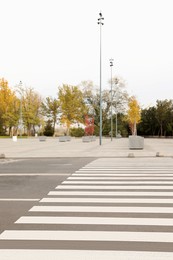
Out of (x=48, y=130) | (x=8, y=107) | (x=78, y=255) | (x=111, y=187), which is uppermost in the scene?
(x=8, y=107)

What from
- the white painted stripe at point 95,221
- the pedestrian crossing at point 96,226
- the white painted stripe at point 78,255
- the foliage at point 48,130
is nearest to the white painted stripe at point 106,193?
the pedestrian crossing at point 96,226

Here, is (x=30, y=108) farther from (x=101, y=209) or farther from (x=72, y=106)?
(x=101, y=209)

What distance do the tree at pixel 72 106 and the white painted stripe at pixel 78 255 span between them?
239ft

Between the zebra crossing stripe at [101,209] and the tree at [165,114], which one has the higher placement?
the tree at [165,114]

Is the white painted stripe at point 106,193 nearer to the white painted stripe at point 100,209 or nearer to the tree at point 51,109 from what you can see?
the white painted stripe at point 100,209

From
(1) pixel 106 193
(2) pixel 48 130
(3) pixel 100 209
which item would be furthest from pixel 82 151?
(2) pixel 48 130

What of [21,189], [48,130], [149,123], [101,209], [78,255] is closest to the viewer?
[78,255]

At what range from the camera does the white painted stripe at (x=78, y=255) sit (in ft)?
13.8

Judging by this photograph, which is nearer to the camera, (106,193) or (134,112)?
(106,193)

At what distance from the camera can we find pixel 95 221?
588cm

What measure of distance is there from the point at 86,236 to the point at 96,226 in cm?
56

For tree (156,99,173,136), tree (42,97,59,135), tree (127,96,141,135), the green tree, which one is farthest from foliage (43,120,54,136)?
tree (156,99,173,136)

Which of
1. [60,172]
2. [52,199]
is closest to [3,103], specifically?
[60,172]

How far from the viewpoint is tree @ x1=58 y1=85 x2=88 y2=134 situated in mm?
77625
